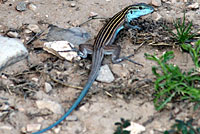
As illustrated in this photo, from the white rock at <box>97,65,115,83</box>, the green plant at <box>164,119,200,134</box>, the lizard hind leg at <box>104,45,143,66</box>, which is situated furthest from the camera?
the lizard hind leg at <box>104,45,143,66</box>

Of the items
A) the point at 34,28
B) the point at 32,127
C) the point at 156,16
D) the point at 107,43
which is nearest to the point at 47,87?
the point at 32,127

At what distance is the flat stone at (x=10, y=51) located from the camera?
15.4ft

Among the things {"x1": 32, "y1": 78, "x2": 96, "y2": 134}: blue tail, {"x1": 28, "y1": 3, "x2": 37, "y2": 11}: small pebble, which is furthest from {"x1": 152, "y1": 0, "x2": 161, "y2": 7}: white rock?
{"x1": 32, "y1": 78, "x2": 96, "y2": 134}: blue tail

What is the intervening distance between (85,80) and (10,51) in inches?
46.3

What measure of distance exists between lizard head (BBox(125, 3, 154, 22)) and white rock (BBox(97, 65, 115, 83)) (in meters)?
1.34

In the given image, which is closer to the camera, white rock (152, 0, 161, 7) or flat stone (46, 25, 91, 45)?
flat stone (46, 25, 91, 45)

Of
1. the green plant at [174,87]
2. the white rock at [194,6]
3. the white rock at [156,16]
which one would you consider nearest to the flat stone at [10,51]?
the green plant at [174,87]

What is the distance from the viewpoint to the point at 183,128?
366 cm

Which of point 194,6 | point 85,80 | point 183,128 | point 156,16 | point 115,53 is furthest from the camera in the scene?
point 194,6

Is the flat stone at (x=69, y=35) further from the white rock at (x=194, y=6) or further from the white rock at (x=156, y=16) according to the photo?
the white rock at (x=194, y=6)

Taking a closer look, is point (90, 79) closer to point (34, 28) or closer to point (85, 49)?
point (85, 49)

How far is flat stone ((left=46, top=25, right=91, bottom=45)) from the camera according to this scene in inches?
215

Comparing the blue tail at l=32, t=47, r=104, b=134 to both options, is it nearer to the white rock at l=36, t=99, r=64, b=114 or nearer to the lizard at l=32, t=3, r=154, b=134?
the lizard at l=32, t=3, r=154, b=134

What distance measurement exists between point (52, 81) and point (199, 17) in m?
2.95
